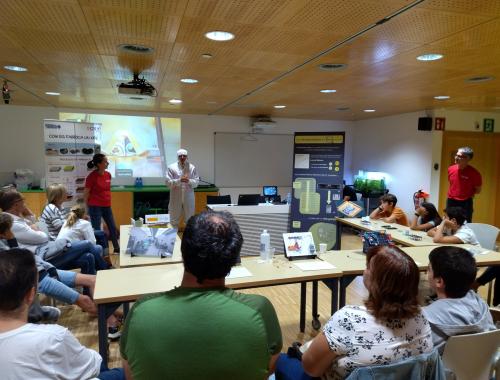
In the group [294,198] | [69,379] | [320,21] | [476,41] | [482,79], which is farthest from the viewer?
[294,198]

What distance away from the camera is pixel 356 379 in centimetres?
135

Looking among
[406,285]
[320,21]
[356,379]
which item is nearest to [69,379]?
[356,379]

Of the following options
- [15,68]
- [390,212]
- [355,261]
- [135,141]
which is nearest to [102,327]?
[355,261]

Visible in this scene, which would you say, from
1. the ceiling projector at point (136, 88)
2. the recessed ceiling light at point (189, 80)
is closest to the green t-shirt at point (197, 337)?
the ceiling projector at point (136, 88)

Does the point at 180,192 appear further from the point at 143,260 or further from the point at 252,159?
the point at 143,260

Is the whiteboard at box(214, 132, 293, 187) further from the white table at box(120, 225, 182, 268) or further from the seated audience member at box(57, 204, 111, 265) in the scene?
the white table at box(120, 225, 182, 268)

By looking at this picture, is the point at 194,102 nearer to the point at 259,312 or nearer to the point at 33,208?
the point at 33,208

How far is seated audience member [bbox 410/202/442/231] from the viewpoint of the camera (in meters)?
4.36

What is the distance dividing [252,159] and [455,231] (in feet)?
17.7

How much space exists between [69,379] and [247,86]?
13.4ft

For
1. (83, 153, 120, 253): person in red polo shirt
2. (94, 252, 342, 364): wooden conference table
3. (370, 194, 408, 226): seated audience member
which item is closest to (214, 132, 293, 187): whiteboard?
(83, 153, 120, 253): person in red polo shirt

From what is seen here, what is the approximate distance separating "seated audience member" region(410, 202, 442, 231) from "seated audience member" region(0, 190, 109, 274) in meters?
3.69

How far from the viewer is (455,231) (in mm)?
3748

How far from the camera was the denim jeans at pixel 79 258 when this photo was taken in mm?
3469
